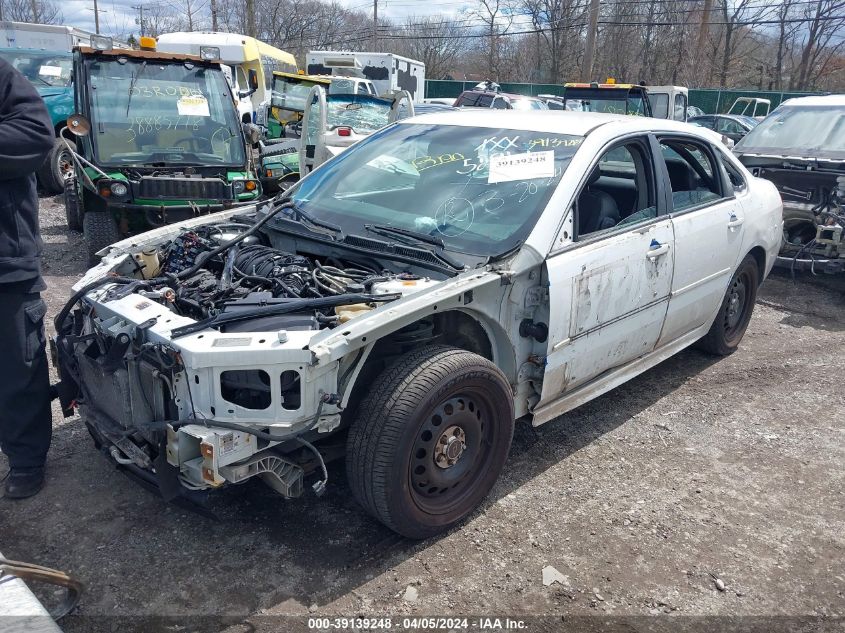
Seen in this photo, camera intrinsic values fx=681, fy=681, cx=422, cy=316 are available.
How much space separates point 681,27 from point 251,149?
33.1m

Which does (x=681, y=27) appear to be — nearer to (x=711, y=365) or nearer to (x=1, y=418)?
(x=711, y=365)

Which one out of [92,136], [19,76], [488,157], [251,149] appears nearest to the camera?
[19,76]

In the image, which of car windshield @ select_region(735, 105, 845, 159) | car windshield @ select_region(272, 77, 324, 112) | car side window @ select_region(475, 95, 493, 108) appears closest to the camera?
car windshield @ select_region(735, 105, 845, 159)

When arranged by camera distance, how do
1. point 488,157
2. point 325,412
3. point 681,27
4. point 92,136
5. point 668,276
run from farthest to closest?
point 681,27 < point 92,136 < point 668,276 < point 488,157 < point 325,412

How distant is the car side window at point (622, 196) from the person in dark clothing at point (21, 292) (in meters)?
2.58

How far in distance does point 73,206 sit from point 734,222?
723cm

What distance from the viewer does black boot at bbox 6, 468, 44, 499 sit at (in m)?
3.21

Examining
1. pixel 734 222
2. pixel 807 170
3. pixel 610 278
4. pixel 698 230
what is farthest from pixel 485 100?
pixel 610 278

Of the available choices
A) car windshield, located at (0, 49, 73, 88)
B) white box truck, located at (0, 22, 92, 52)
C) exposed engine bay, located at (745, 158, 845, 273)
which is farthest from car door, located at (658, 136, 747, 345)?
white box truck, located at (0, 22, 92, 52)

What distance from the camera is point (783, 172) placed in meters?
7.15

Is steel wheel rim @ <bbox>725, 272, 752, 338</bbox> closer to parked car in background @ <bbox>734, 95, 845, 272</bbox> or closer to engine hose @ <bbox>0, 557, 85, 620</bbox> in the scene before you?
parked car in background @ <bbox>734, 95, 845, 272</bbox>

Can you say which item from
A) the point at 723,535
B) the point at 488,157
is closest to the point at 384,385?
the point at 488,157

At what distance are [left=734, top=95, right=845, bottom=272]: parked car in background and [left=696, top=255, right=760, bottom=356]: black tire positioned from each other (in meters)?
2.02

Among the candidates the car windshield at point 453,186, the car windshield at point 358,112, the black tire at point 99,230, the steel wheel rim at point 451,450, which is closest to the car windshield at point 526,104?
the car windshield at point 358,112
